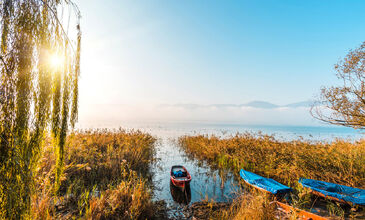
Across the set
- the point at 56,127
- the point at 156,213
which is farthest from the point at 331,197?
the point at 56,127

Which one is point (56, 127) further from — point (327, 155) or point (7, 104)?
point (327, 155)

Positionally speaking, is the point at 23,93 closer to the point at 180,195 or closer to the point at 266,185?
the point at 180,195

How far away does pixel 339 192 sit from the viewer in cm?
707

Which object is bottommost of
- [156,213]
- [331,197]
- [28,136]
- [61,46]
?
[156,213]

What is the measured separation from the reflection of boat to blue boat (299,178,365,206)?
5.58 m

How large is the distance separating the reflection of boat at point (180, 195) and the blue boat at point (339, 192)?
558 cm

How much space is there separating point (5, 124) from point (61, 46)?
1.46 m

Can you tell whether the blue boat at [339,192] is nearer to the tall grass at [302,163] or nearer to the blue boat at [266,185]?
the blue boat at [266,185]

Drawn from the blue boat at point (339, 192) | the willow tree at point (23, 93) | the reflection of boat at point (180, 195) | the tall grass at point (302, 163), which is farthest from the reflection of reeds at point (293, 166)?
the willow tree at point (23, 93)

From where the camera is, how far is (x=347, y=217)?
18.9 feet

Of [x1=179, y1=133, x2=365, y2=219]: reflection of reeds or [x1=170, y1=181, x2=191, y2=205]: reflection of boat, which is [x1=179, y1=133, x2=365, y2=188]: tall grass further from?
[x1=170, y1=181, x2=191, y2=205]: reflection of boat

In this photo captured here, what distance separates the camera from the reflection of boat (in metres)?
8.30

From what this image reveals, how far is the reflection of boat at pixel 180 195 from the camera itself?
8302mm

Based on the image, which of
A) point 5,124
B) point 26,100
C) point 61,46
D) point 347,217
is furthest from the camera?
point 347,217
